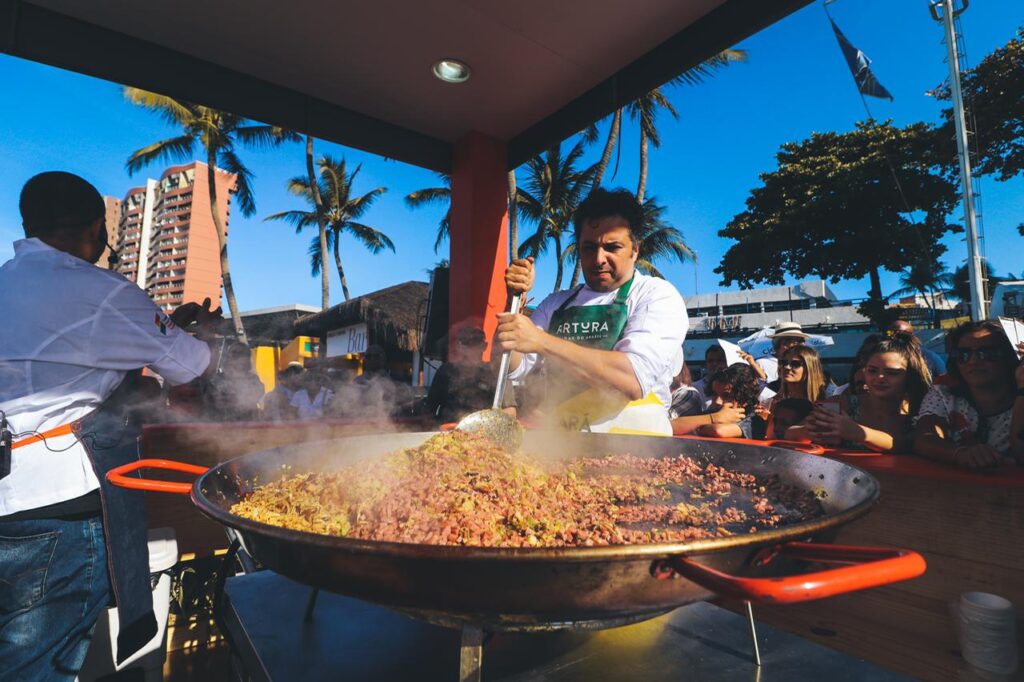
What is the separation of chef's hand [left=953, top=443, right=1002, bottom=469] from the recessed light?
4.09 meters

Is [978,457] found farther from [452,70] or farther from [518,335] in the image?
[452,70]

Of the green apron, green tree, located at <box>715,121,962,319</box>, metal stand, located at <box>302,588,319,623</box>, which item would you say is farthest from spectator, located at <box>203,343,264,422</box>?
green tree, located at <box>715,121,962,319</box>

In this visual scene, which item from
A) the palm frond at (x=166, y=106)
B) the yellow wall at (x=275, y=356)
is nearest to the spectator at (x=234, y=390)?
the yellow wall at (x=275, y=356)

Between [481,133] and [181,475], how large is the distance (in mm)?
4112

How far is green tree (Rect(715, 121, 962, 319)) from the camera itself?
2127 centimetres

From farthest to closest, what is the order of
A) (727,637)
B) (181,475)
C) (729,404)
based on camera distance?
(729,404) < (181,475) < (727,637)

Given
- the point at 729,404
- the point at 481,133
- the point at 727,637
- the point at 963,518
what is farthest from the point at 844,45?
the point at 727,637

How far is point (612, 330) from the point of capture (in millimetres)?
2277

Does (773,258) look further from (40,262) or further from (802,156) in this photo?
(40,262)

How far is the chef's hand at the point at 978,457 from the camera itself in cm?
175

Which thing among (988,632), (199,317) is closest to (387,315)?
(199,317)

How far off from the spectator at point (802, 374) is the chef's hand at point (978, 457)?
2.68 metres

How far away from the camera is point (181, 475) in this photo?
294cm

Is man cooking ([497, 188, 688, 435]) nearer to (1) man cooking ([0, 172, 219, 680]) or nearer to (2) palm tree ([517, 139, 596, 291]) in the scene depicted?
(1) man cooking ([0, 172, 219, 680])
